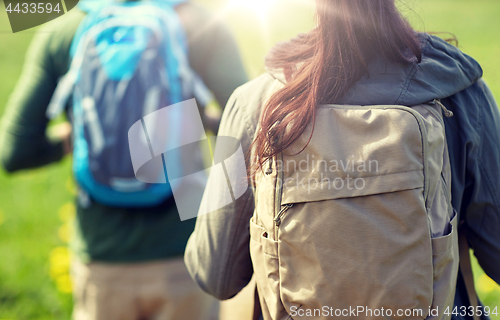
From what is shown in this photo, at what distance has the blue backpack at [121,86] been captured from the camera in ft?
5.49

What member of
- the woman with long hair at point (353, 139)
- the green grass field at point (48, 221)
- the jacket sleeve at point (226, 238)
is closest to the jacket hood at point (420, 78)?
the woman with long hair at point (353, 139)

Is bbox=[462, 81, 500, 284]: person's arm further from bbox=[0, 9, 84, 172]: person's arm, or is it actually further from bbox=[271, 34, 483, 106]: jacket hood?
bbox=[0, 9, 84, 172]: person's arm

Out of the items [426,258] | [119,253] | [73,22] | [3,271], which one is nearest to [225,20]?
[73,22]

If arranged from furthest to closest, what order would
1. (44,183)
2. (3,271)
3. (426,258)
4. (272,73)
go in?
(44,183) → (3,271) → (272,73) → (426,258)

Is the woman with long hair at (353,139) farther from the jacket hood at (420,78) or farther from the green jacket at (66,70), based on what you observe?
the green jacket at (66,70)

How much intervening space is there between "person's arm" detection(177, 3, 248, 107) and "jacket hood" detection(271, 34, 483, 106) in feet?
2.58

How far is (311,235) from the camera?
41.9 inches

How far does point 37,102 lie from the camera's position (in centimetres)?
189

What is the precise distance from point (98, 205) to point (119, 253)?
0.23 metres

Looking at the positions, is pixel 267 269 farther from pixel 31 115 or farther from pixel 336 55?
pixel 31 115

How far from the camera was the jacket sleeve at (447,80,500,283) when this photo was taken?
1191mm

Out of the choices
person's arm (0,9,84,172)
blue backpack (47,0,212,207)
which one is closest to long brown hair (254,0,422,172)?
blue backpack (47,0,212,207)

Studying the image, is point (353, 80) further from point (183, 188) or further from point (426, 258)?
point (183, 188)

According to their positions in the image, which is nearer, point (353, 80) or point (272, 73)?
point (353, 80)
